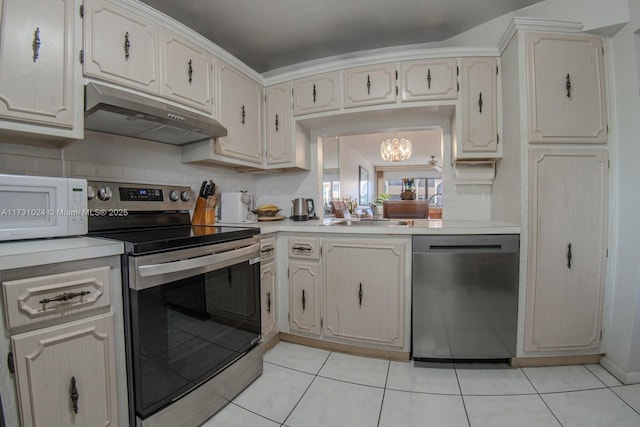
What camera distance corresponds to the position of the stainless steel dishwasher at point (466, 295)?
1.56 metres

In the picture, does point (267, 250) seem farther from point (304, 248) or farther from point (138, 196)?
point (138, 196)

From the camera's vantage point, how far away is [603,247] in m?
1.57

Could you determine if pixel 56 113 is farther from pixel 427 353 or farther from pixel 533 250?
pixel 533 250

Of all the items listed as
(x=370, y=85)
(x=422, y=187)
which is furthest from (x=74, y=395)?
(x=422, y=187)

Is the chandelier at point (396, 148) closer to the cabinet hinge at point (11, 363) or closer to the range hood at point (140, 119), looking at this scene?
the range hood at point (140, 119)

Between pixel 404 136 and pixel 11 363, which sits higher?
pixel 404 136

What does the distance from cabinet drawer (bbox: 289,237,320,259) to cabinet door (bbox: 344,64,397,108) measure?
3.66 feet

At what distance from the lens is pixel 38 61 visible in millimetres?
1138

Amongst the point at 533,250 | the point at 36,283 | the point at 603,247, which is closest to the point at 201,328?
the point at 36,283

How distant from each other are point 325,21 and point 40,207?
2.11 metres

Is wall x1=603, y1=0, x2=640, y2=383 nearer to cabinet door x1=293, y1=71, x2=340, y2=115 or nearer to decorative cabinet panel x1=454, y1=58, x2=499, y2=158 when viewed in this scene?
decorative cabinet panel x1=454, y1=58, x2=499, y2=158

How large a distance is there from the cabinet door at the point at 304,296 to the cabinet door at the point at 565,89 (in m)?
1.63

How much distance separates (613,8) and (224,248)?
8.32ft

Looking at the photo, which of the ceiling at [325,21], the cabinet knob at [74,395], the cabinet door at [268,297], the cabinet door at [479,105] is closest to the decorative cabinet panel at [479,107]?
the cabinet door at [479,105]
